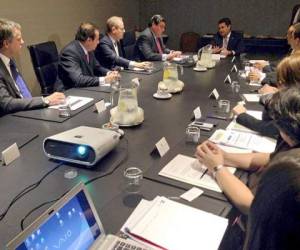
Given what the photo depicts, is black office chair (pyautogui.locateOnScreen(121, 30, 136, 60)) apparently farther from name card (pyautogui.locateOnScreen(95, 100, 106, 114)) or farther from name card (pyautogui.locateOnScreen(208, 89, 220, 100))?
name card (pyautogui.locateOnScreen(95, 100, 106, 114))

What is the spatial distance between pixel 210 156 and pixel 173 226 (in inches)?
16.4

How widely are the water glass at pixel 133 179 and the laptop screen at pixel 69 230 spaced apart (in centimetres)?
31

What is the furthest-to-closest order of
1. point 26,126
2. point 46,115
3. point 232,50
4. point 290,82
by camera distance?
point 232,50
point 46,115
point 26,126
point 290,82

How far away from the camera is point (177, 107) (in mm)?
2195

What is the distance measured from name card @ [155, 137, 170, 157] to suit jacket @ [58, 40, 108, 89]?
1365 mm

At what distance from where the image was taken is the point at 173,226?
1.05 m

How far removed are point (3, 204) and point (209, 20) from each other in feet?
18.9

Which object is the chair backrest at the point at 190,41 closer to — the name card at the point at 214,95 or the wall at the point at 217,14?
the wall at the point at 217,14

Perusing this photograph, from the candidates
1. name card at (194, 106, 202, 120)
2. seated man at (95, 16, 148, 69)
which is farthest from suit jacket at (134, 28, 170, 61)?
name card at (194, 106, 202, 120)

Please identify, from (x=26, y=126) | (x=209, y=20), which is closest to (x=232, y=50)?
(x=209, y=20)

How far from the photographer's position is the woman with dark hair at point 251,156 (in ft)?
3.71

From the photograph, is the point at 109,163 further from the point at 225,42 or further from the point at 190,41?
the point at 190,41

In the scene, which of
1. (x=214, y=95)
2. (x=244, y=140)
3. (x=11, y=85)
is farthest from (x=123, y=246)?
(x=11, y=85)

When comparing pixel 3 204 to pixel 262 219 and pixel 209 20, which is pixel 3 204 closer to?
pixel 262 219
